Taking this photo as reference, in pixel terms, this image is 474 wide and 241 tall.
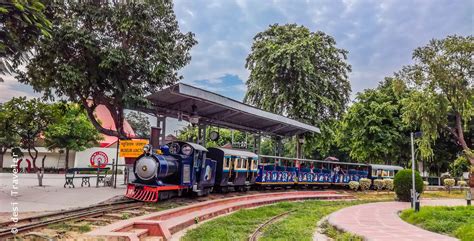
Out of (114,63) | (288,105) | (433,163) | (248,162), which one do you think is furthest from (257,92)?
(433,163)

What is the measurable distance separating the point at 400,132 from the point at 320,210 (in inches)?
874

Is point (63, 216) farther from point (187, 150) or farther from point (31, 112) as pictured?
point (31, 112)

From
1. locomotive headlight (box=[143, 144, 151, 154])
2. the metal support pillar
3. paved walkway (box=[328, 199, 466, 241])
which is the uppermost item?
the metal support pillar

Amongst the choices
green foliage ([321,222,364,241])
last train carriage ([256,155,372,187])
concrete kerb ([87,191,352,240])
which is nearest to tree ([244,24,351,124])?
last train carriage ([256,155,372,187])

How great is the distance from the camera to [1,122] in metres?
18.9

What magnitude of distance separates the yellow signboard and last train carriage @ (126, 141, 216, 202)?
177cm

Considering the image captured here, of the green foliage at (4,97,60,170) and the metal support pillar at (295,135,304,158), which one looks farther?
the metal support pillar at (295,135,304,158)

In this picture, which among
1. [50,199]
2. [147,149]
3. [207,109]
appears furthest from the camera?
[207,109]

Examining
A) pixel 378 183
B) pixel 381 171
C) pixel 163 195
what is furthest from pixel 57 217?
pixel 381 171

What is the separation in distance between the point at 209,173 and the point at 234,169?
2.25 meters

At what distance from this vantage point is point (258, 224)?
39.1ft

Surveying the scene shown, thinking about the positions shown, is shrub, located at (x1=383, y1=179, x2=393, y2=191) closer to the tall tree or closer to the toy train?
the toy train

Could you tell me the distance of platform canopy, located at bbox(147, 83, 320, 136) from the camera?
15.3 meters

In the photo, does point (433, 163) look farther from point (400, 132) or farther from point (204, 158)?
point (204, 158)
